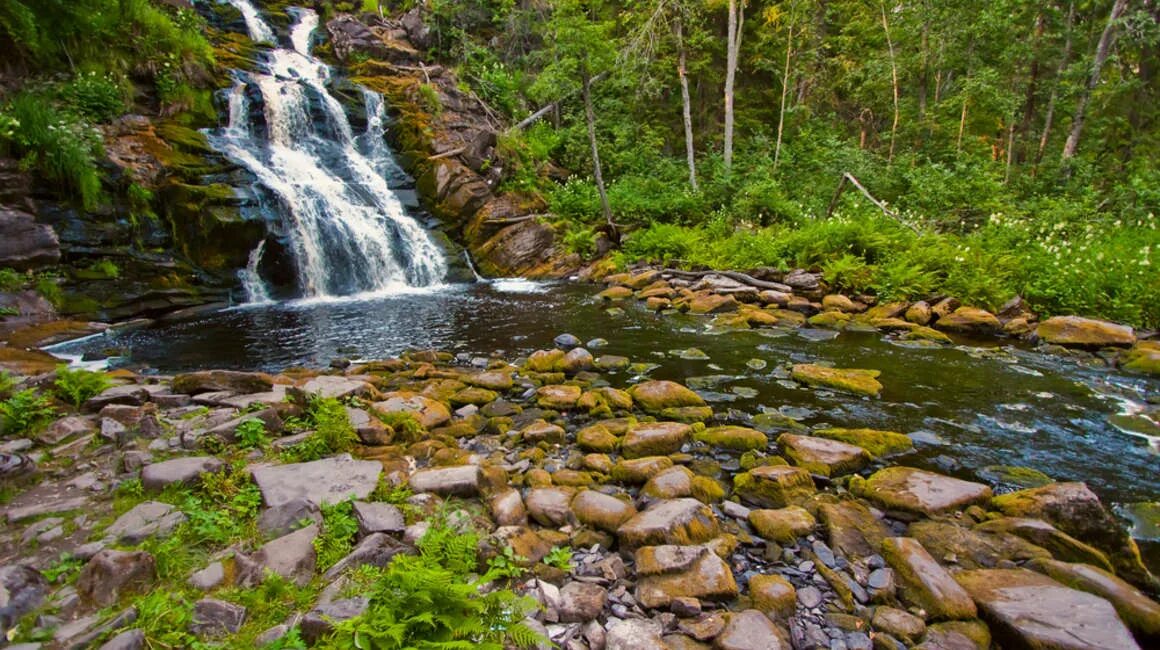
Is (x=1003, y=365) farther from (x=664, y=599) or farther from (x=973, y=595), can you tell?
(x=664, y=599)

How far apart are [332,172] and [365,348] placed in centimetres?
971

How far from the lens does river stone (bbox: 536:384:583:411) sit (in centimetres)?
575

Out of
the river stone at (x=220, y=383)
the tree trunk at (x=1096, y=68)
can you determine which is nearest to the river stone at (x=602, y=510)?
the river stone at (x=220, y=383)

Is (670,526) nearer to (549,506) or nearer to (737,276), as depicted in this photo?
(549,506)

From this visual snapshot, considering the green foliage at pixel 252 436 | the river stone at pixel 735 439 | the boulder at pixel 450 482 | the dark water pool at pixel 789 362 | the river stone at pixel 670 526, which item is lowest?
the dark water pool at pixel 789 362

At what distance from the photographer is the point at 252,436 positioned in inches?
161

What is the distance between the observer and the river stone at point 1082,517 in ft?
10.4

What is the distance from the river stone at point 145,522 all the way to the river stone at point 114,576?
0.28 m

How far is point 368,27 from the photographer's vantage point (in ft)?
76.0

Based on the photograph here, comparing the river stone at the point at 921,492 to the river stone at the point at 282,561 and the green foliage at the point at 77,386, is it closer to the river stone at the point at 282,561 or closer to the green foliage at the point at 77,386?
the river stone at the point at 282,561

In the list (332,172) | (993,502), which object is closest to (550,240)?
(332,172)

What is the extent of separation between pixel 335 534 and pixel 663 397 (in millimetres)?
3663

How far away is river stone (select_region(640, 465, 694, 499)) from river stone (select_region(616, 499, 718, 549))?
0.94 feet

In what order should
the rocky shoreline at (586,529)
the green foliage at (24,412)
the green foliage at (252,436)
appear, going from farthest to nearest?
the green foliage at (252,436)
the green foliage at (24,412)
the rocky shoreline at (586,529)
